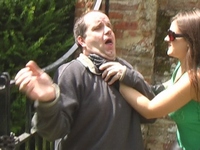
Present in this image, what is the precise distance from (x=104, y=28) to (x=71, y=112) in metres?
0.44

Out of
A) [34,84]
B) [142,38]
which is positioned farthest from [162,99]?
[142,38]

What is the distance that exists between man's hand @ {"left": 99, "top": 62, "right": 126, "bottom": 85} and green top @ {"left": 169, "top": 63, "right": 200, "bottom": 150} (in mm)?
368

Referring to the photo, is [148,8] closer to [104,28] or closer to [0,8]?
[0,8]

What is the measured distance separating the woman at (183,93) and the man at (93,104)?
0.22 ft

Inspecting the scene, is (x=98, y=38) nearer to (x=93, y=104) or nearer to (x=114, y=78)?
(x=114, y=78)

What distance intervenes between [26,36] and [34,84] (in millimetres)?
1949

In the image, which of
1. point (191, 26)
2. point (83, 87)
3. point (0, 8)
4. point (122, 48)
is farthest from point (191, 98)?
point (0, 8)

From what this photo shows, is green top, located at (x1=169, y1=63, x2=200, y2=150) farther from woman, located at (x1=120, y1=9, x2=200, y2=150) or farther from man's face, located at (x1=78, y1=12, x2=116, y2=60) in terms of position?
man's face, located at (x1=78, y1=12, x2=116, y2=60)

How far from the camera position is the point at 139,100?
94.0 inches

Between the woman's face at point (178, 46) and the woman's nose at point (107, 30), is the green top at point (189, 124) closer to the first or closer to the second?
the woman's face at point (178, 46)

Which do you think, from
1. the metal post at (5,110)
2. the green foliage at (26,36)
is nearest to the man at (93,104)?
the metal post at (5,110)

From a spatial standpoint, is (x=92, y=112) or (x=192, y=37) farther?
(x=192, y=37)

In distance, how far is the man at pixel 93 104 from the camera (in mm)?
2240

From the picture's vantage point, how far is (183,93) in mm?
2410
